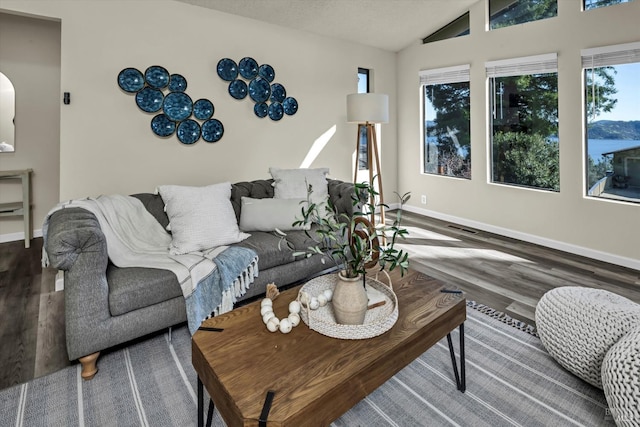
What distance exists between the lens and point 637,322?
158cm

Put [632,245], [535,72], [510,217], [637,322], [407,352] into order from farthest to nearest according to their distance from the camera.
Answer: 1. [510,217]
2. [535,72]
3. [632,245]
4. [637,322]
5. [407,352]

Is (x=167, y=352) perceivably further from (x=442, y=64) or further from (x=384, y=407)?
(x=442, y=64)

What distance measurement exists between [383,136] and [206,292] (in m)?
4.17

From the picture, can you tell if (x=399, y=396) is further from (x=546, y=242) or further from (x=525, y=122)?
(x=525, y=122)

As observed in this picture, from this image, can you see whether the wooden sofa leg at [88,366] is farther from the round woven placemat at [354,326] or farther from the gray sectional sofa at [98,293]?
the round woven placemat at [354,326]

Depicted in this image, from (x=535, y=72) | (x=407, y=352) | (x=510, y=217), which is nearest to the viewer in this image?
(x=407, y=352)

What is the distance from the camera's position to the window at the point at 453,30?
4656mm

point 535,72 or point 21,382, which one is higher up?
point 535,72

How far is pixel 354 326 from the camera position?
142 cm

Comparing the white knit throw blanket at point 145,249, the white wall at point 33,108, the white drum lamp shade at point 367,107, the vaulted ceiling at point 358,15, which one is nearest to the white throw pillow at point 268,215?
the white knit throw blanket at point 145,249

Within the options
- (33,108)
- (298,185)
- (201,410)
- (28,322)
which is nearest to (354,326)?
(201,410)

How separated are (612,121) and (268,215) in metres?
3.35

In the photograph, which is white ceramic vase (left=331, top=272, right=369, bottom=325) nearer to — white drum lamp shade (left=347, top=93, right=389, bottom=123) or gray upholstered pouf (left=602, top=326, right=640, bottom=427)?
Result: gray upholstered pouf (left=602, top=326, right=640, bottom=427)

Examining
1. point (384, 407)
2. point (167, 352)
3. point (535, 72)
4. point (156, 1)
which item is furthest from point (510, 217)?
point (156, 1)
